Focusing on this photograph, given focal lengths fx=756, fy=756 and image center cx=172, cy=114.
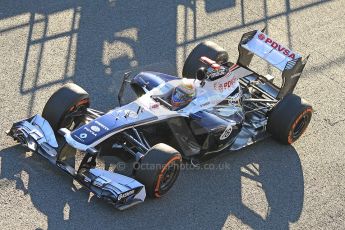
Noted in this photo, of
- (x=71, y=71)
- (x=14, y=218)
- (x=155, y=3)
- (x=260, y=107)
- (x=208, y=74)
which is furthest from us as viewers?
(x=155, y=3)

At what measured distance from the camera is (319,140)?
11.0 metres

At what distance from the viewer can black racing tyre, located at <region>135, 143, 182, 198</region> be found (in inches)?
351

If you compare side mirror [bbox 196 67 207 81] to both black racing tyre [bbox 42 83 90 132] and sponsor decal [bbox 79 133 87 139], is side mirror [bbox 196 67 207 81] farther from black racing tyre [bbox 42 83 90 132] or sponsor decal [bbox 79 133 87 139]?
sponsor decal [bbox 79 133 87 139]

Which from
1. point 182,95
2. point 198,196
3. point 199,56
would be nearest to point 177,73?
point 199,56

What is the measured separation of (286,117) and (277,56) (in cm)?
107

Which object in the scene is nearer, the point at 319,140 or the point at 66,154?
the point at 66,154

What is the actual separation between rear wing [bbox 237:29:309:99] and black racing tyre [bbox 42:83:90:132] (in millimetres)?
2609

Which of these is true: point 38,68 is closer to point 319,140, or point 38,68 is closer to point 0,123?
point 0,123

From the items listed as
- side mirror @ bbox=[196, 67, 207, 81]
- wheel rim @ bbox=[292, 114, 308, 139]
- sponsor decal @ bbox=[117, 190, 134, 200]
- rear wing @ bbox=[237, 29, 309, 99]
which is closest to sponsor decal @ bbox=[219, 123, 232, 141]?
side mirror @ bbox=[196, 67, 207, 81]

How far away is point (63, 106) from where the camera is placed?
9797 mm

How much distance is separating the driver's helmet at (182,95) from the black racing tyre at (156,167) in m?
0.92

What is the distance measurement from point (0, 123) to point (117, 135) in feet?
6.54

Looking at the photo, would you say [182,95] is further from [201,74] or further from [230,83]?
[230,83]

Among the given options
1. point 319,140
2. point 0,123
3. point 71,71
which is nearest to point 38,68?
point 71,71
